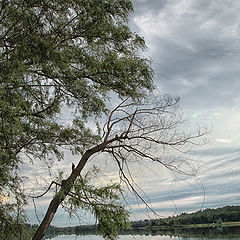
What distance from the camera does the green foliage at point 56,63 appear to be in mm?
4492

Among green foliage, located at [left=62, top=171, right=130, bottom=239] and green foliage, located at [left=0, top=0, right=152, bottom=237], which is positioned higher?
green foliage, located at [left=0, top=0, right=152, bottom=237]

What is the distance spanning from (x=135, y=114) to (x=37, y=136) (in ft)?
5.95

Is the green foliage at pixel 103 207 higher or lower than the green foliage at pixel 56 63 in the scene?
lower

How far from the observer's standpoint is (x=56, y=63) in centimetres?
493

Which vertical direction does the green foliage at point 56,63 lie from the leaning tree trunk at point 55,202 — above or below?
above

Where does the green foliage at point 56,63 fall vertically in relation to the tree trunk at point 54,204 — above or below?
above

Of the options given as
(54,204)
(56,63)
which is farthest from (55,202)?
(56,63)

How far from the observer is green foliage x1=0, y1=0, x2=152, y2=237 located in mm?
4492

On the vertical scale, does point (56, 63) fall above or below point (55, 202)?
above

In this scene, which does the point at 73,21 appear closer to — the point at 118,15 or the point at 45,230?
the point at 118,15

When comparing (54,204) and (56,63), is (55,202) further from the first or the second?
(56,63)

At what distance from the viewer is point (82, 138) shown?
22.0 ft

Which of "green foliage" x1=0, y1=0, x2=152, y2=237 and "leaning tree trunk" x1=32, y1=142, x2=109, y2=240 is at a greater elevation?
"green foliage" x1=0, y1=0, x2=152, y2=237

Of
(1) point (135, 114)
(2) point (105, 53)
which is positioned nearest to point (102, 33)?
(2) point (105, 53)
